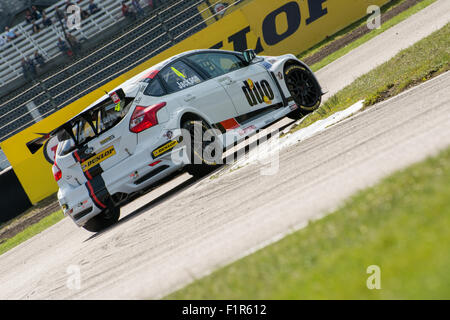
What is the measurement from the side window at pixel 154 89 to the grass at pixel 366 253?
475 centimetres

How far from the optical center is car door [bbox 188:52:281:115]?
9648 mm

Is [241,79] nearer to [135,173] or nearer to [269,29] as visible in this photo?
[135,173]

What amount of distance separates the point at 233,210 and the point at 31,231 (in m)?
8.86

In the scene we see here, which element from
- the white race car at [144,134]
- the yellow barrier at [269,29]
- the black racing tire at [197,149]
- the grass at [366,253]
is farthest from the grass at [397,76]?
the yellow barrier at [269,29]

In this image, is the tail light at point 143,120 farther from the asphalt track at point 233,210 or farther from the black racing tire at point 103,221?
the black racing tire at point 103,221

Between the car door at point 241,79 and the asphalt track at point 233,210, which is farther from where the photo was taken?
the car door at point 241,79

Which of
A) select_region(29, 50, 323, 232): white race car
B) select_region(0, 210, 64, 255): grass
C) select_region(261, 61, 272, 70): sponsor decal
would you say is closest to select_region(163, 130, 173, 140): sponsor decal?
select_region(29, 50, 323, 232): white race car

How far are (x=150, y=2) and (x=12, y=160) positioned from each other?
8.22 m

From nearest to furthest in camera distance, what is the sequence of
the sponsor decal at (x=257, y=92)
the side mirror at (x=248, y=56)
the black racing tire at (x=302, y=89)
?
the sponsor decal at (x=257, y=92) < the side mirror at (x=248, y=56) < the black racing tire at (x=302, y=89)

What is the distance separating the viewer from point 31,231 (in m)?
14.0

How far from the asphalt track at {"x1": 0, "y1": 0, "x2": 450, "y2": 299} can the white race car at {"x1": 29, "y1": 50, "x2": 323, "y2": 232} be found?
1.26 ft

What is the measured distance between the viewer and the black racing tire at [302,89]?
10.7 m
